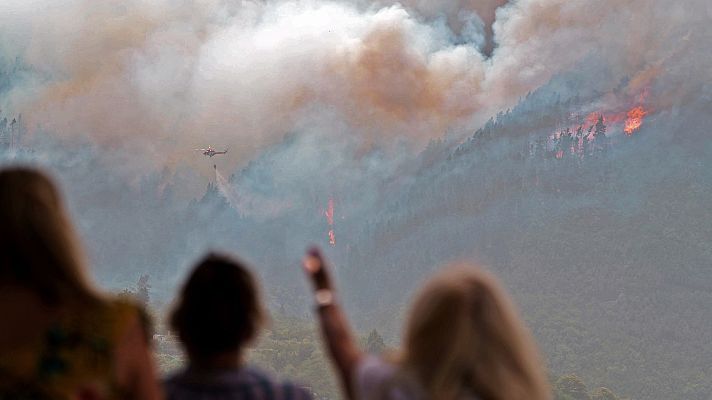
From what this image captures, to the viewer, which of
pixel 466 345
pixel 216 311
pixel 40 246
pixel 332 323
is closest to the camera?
pixel 40 246

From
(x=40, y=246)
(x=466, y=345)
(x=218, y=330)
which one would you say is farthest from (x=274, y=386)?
(x=40, y=246)

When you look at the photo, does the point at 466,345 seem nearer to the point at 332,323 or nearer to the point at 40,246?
the point at 332,323

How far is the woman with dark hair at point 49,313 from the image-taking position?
175cm

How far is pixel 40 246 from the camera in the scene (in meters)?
1.75

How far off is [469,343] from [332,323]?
0.45 m

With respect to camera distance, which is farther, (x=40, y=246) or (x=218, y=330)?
(x=218, y=330)

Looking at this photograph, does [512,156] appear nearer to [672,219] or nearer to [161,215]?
[672,219]

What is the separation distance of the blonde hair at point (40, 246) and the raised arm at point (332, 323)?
659mm

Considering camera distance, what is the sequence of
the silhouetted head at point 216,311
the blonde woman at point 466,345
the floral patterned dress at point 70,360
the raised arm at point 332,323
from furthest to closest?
the raised arm at point 332,323
the silhouetted head at point 216,311
the blonde woman at point 466,345
the floral patterned dress at point 70,360

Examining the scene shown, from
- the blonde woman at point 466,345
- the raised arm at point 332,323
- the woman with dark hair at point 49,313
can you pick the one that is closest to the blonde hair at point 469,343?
the blonde woman at point 466,345

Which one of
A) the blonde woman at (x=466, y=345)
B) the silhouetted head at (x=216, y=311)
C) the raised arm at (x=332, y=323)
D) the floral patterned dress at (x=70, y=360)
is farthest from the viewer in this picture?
the raised arm at (x=332, y=323)

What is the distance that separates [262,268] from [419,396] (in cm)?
11744

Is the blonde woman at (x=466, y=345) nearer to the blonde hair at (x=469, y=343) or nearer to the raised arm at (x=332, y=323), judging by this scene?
the blonde hair at (x=469, y=343)

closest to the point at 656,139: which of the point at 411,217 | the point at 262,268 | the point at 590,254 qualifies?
the point at 590,254
